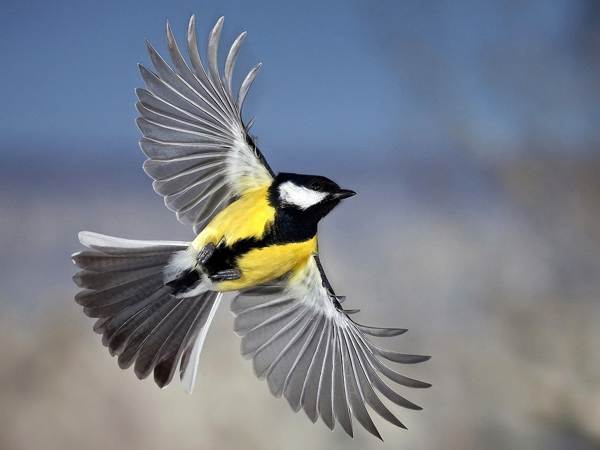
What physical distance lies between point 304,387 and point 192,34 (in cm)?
65

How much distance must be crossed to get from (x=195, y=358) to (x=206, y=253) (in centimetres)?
22

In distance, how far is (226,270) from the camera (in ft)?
3.95

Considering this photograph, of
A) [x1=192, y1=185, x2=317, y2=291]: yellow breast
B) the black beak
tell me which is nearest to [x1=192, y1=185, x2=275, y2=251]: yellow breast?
[x1=192, y1=185, x2=317, y2=291]: yellow breast

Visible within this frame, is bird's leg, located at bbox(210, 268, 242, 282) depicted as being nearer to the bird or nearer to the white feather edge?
the bird

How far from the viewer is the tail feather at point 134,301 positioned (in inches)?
49.8

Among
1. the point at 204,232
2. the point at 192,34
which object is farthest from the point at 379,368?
the point at 192,34

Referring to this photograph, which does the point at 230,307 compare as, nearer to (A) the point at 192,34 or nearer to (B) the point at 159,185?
(B) the point at 159,185

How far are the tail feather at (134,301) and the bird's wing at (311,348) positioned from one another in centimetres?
13

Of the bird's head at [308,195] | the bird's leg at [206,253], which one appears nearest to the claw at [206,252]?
the bird's leg at [206,253]

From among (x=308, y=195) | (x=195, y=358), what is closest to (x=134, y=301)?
(x=195, y=358)

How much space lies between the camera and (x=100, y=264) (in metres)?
1.28

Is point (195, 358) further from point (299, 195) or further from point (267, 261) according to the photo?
point (299, 195)

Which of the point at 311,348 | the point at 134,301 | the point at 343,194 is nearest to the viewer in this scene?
the point at 343,194

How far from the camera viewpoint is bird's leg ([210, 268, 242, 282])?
47.3 inches
